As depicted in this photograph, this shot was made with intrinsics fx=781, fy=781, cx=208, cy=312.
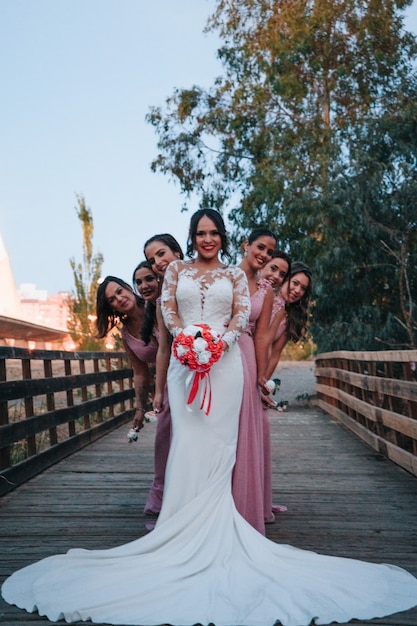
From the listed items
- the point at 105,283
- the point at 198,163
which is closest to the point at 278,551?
the point at 105,283

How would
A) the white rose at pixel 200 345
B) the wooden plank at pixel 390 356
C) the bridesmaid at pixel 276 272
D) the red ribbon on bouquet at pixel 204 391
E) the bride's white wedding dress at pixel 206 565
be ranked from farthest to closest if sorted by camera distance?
the wooden plank at pixel 390 356
the bridesmaid at pixel 276 272
the red ribbon on bouquet at pixel 204 391
the white rose at pixel 200 345
the bride's white wedding dress at pixel 206 565

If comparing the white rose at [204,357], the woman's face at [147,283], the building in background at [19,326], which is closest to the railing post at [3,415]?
the woman's face at [147,283]

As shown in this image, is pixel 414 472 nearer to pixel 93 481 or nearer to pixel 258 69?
pixel 93 481

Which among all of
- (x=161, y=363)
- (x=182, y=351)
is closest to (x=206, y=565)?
(x=182, y=351)

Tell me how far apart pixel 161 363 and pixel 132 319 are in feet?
3.46

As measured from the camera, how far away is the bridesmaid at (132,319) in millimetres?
5844

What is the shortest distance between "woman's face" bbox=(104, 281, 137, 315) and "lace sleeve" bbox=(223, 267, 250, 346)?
1395mm

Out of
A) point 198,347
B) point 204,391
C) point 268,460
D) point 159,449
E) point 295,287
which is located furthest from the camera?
point 295,287

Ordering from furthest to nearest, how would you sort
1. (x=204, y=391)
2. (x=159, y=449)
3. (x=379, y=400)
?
(x=379, y=400), (x=159, y=449), (x=204, y=391)

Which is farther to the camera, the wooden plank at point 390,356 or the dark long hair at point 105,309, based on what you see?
the wooden plank at point 390,356

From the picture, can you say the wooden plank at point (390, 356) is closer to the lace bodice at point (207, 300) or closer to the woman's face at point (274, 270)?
the woman's face at point (274, 270)

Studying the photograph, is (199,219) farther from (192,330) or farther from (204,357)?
(204,357)

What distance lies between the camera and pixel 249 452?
475cm

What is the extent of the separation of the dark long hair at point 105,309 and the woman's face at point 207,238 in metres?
1.39
